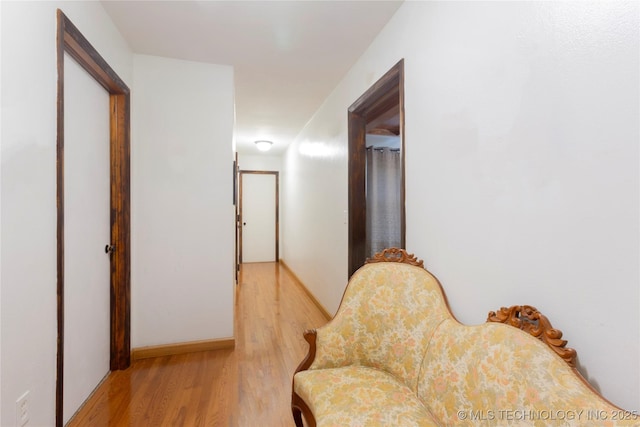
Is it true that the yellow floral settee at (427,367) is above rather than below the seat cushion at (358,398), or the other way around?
above

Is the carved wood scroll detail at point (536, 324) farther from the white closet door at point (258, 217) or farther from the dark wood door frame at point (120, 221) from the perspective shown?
the white closet door at point (258, 217)

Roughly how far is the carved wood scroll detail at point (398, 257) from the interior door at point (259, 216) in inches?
207

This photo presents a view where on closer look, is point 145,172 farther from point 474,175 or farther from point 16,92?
point 474,175

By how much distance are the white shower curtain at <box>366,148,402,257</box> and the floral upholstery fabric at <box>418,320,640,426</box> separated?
6.68 feet

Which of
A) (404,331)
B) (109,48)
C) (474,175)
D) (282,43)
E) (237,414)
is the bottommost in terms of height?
(237,414)

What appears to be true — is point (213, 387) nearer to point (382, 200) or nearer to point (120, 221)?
point (120, 221)

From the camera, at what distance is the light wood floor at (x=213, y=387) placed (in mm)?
1737

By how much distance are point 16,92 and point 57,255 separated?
0.73 metres

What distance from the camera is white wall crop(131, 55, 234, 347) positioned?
8.16 feet

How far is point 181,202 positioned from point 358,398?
2.10 metres

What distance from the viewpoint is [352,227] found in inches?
105

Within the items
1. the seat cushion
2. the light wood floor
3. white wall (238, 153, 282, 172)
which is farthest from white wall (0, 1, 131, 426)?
white wall (238, 153, 282, 172)

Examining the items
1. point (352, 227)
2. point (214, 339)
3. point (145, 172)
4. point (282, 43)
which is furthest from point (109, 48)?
point (214, 339)

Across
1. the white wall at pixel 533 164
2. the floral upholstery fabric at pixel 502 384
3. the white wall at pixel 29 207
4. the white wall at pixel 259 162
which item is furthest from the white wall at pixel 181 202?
the white wall at pixel 259 162
